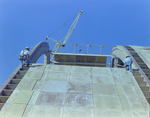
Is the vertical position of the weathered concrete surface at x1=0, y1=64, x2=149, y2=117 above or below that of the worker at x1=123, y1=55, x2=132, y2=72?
below

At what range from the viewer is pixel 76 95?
11.9m

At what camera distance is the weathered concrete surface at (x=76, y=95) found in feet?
34.4

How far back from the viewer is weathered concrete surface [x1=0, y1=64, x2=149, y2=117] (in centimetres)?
1048

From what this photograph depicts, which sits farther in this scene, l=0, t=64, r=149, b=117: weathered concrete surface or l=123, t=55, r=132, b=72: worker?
l=123, t=55, r=132, b=72: worker

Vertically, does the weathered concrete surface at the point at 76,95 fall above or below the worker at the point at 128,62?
below

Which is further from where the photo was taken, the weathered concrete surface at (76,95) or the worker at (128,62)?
the worker at (128,62)

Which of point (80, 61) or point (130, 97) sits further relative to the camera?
point (80, 61)

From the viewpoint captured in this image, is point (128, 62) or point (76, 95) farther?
point (128, 62)

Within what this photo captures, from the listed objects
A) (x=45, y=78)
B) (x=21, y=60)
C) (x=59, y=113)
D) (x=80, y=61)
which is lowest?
(x=80, y=61)

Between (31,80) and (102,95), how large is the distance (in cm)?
522

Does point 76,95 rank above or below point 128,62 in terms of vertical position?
A: below

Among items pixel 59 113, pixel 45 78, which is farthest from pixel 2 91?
pixel 59 113

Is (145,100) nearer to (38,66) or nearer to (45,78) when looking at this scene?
(45,78)

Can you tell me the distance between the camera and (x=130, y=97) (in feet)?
38.7
